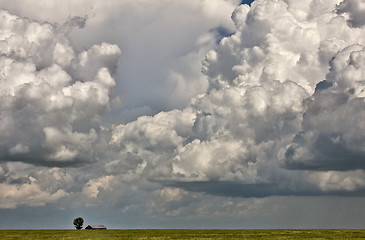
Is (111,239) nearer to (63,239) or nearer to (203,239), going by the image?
(63,239)

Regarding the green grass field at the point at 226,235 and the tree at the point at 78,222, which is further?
the tree at the point at 78,222

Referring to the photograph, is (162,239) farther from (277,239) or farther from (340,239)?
(340,239)

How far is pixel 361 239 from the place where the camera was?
267 feet

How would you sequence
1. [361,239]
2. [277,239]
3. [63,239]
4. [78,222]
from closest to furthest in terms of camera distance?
1. [361,239]
2. [277,239]
3. [63,239]
4. [78,222]

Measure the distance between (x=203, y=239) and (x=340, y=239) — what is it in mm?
25286

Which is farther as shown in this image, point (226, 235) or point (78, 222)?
point (78, 222)

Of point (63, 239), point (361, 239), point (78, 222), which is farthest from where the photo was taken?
point (78, 222)

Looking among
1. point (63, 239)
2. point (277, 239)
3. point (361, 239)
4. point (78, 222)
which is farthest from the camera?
point (78, 222)

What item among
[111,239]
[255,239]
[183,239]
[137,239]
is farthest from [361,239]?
[111,239]

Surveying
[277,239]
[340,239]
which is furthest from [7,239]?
[340,239]

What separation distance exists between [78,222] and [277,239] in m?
103

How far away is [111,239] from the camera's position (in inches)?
3730

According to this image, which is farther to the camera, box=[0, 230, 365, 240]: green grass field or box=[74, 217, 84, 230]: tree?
box=[74, 217, 84, 230]: tree

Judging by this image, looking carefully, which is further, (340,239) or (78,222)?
(78,222)
